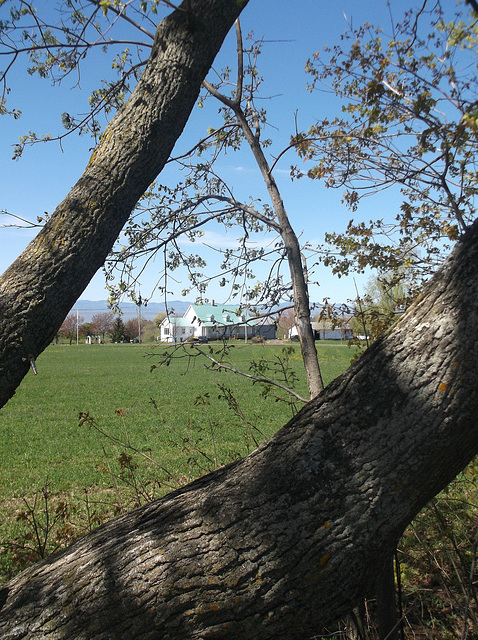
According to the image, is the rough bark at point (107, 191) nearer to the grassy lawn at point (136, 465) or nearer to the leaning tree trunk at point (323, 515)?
the leaning tree trunk at point (323, 515)

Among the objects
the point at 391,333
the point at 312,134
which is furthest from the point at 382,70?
the point at 391,333

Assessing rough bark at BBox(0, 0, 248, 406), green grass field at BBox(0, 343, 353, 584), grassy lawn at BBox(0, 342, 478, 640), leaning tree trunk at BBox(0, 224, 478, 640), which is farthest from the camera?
green grass field at BBox(0, 343, 353, 584)

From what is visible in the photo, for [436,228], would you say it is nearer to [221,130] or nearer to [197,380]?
[221,130]

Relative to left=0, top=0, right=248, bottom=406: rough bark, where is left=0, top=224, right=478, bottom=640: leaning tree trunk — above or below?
below

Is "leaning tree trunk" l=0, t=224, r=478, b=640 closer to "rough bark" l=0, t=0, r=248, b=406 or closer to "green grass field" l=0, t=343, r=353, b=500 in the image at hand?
"rough bark" l=0, t=0, r=248, b=406

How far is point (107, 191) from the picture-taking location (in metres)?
2.21

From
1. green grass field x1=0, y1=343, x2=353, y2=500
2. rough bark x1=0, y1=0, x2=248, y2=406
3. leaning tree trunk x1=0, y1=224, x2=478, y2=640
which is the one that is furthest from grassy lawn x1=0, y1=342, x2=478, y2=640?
rough bark x1=0, y1=0, x2=248, y2=406

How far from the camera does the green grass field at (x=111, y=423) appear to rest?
7.68 m

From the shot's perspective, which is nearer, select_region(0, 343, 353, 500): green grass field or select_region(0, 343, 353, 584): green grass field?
select_region(0, 343, 353, 584): green grass field

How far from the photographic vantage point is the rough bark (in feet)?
6.73

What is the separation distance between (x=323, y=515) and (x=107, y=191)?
1612 millimetres

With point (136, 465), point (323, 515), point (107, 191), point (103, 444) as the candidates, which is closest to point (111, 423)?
point (103, 444)

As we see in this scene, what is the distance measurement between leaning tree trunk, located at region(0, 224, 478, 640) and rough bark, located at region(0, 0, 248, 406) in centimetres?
99

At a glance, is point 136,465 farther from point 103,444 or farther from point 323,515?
point 103,444
